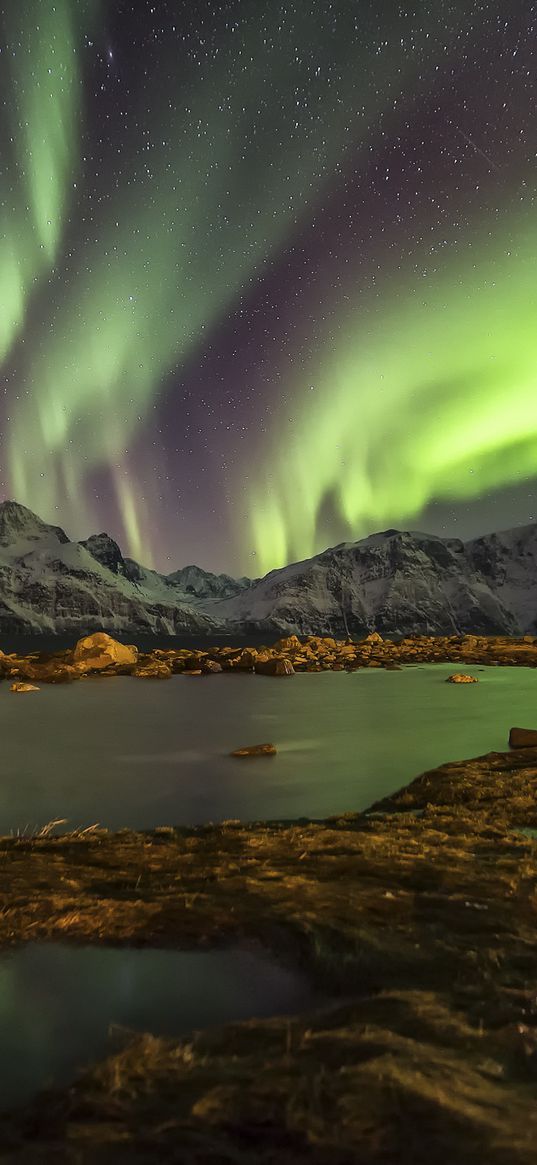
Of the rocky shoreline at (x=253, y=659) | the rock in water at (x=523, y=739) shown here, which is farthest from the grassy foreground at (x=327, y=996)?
the rocky shoreline at (x=253, y=659)

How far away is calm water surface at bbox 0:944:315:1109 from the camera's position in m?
3.87

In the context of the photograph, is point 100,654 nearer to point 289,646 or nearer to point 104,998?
point 289,646

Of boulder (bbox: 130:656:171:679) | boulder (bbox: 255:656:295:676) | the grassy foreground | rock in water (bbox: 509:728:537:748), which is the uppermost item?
boulder (bbox: 130:656:171:679)

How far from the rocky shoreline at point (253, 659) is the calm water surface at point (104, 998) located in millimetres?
39852

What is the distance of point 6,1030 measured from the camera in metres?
4.18

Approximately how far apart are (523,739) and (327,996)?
583 inches

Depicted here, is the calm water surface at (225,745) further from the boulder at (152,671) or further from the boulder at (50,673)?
the boulder at (152,671)

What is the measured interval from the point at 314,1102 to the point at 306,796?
383 inches

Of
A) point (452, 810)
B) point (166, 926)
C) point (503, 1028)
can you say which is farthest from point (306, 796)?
point (503, 1028)

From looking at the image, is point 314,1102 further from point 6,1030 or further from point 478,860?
point 478,860

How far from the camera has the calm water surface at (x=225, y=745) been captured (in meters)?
12.3

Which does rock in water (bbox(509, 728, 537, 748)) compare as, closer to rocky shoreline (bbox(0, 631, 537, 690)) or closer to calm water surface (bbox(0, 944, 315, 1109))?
calm water surface (bbox(0, 944, 315, 1109))

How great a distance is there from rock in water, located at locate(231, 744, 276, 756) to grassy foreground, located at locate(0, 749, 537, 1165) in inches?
323

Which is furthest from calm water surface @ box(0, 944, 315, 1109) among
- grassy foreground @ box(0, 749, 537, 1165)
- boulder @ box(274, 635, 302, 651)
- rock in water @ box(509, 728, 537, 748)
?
boulder @ box(274, 635, 302, 651)
